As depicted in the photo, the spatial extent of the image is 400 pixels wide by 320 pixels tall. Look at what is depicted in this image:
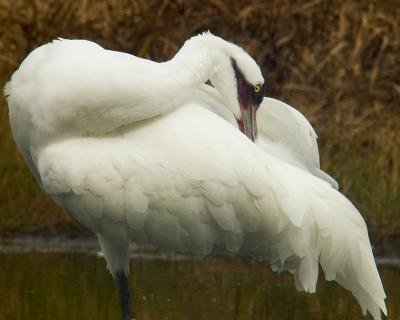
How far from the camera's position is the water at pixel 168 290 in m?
10.8

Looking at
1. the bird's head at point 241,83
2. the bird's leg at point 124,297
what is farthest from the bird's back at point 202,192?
the bird's leg at point 124,297

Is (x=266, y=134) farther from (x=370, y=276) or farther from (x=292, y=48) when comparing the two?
(x=292, y=48)

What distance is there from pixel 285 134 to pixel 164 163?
0.92 metres

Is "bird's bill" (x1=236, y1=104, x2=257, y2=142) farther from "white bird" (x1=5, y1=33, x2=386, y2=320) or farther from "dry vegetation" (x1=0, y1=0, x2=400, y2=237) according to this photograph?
"dry vegetation" (x1=0, y1=0, x2=400, y2=237)

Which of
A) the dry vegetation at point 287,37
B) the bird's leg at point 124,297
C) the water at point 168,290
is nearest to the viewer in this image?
the bird's leg at point 124,297

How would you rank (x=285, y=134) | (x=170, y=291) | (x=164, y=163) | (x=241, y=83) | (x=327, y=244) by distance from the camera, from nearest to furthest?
(x=164, y=163)
(x=327, y=244)
(x=241, y=83)
(x=285, y=134)
(x=170, y=291)

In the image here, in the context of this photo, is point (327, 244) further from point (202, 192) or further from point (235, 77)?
point (235, 77)

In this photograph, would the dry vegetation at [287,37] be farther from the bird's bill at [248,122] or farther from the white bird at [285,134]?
the bird's bill at [248,122]

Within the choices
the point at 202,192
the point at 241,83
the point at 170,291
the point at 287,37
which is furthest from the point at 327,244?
the point at 287,37

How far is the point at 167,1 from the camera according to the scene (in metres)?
14.8

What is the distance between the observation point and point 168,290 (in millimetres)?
11414

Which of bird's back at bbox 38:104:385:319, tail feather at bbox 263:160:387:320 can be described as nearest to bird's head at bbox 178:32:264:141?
bird's back at bbox 38:104:385:319

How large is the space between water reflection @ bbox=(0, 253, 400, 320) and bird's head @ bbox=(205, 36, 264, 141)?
5.54 ft

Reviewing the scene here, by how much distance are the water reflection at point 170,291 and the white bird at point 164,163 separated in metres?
1.57
